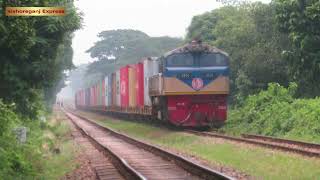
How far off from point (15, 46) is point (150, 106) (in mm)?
16465

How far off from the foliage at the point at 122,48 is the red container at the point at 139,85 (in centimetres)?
4995

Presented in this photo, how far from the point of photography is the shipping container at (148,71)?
1234 inches

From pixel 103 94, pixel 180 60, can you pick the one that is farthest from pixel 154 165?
pixel 103 94

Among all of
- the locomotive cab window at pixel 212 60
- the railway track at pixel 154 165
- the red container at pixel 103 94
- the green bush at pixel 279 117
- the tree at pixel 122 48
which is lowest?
the railway track at pixel 154 165

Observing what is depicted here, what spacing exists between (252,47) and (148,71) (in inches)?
441

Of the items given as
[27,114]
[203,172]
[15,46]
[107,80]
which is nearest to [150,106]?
[27,114]

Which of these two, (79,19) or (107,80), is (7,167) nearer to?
(79,19)

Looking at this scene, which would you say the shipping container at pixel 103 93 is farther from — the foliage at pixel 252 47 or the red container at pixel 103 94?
the foliage at pixel 252 47

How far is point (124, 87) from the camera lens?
1746 inches

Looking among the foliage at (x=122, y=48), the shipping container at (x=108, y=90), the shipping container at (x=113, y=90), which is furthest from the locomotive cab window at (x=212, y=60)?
the foliage at (x=122, y=48)

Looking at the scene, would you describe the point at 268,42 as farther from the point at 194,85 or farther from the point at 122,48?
the point at 122,48

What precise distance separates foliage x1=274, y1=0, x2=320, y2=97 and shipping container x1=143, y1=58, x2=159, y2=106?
6.39 metres

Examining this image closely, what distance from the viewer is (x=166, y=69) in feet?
90.2

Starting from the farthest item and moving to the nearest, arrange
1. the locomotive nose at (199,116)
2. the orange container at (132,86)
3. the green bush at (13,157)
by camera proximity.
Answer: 1. the orange container at (132,86)
2. the locomotive nose at (199,116)
3. the green bush at (13,157)
